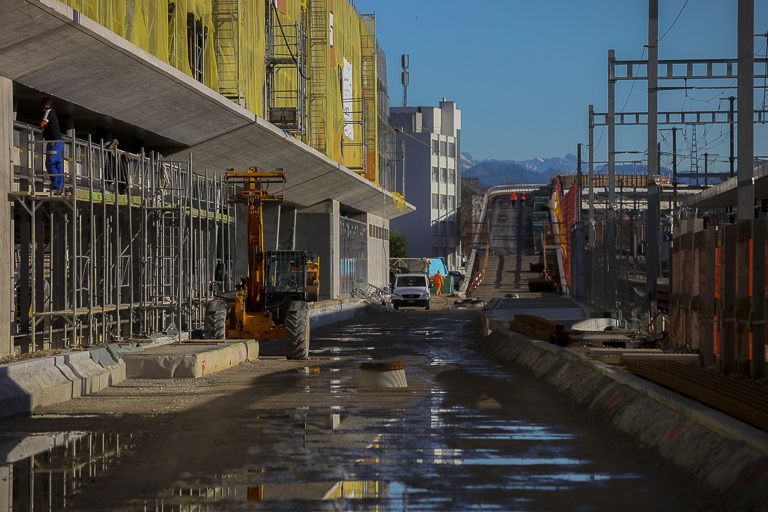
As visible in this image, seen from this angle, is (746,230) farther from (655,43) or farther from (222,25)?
(222,25)

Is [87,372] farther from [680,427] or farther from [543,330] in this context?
[543,330]

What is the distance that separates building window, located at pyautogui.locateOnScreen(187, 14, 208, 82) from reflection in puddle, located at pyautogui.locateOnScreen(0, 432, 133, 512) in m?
26.1

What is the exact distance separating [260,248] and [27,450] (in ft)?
57.8

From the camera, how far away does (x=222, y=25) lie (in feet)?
143

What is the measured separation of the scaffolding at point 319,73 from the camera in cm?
6519

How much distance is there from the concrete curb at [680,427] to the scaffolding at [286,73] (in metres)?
34.5

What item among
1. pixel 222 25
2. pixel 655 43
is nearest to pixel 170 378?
pixel 655 43

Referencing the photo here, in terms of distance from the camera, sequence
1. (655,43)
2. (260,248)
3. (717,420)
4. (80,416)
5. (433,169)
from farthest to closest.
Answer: (433,169) < (655,43) < (260,248) < (80,416) < (717,420)

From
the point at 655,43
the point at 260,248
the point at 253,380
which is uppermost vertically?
the point at 655,43

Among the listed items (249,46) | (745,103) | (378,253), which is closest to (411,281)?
(378,253)

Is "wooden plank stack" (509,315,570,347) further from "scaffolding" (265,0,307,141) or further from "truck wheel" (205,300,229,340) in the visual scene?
"scaffolding" (265,0,307,141)

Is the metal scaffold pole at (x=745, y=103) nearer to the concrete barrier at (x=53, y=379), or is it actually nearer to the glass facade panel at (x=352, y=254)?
the concrete barrier at (x=53, y=379)

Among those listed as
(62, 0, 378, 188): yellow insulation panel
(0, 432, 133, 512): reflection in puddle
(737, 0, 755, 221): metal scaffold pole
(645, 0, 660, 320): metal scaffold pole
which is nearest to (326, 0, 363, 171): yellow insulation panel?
(62, 0, 378, 188): yellow insulation panel

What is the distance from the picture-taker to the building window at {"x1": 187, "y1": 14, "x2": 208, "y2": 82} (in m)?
39.5
